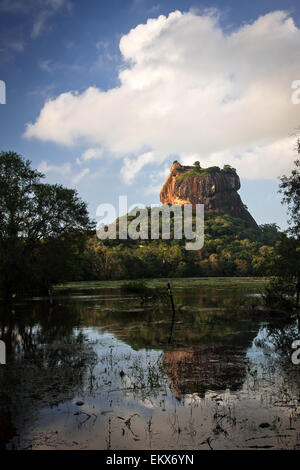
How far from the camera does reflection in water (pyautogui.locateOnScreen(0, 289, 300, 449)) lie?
647cm

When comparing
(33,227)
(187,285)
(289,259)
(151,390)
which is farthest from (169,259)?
(151,390)

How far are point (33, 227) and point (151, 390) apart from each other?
35.1m

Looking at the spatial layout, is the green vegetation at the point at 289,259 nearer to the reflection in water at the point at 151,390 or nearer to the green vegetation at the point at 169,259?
the reflection in water at the point at 151,390

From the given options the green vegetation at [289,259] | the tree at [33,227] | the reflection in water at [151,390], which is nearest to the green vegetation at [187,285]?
the tree at [33,227]

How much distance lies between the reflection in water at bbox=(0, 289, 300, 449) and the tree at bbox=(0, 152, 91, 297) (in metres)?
22.0

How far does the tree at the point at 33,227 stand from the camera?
127 feet

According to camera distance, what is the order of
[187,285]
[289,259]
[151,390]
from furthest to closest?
1. [187,285]
2. [289,259]
3. [151,390]

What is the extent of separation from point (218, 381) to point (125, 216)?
15066 cm

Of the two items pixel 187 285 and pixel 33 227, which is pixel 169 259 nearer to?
pixel 187 285

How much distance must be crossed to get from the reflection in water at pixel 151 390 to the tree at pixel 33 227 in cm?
2201

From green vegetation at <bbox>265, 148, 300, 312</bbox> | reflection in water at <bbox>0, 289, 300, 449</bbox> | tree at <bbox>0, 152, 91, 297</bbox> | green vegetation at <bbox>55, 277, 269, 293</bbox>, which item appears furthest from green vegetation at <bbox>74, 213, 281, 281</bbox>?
reflection in water at <bbox>0, 289, 300, 449</bbox>

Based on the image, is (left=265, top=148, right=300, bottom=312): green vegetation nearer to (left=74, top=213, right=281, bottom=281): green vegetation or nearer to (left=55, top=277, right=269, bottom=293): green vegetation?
(left=55, top=277, right=269, bottom=293): green vegetation

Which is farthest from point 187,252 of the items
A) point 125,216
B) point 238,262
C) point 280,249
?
point 280,249

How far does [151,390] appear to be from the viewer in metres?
9.05
